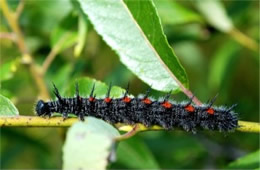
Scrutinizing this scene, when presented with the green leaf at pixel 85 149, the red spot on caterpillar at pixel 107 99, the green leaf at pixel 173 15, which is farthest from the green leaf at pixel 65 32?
the green leaf at pixel 85 149

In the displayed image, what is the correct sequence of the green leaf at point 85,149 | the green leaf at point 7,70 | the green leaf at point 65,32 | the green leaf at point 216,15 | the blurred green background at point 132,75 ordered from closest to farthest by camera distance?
the green leaf at point 85,149 → the green leaf at point 7,70 → the green leaf at point 65,32 → the blurred green background at point 132,75 → the green leaf at point 216,15

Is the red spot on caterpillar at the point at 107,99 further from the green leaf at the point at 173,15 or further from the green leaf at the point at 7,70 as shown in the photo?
the green leaf at the point at 173,15

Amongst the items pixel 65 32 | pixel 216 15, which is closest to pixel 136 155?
pixel 65 32

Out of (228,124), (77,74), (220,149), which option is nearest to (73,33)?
(77,74)

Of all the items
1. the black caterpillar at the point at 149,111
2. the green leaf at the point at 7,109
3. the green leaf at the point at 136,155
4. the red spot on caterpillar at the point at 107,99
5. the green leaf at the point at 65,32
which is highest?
the green leaf at the point at 65,32

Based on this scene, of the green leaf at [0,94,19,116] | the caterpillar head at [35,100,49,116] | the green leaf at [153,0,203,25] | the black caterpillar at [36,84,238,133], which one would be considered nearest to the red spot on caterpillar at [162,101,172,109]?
the black caterpillar at [36,84,238,133]

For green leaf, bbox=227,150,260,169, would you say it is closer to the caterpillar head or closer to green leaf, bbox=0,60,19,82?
the caterpillar head
